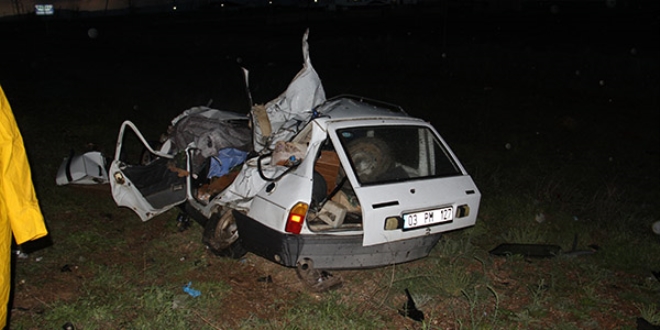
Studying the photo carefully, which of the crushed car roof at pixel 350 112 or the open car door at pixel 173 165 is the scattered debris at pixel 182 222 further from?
the crushed car roof at pixel 350 112

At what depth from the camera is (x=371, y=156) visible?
4.21 m

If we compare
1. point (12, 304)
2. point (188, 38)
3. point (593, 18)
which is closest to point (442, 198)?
point (12, 304)

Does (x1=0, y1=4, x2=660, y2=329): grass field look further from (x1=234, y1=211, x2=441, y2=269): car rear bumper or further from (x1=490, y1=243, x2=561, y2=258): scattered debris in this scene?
(x1=234, y1=211, x2=441, y2=269): car rear bumper

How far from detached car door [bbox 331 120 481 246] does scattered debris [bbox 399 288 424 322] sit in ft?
1.90

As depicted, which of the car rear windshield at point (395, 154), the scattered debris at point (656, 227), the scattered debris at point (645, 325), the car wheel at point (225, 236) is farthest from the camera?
the scattered debris at point (656, 227)

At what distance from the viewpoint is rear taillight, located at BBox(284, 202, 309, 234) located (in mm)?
3676

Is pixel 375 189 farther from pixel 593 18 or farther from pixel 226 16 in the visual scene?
pixel 226 16

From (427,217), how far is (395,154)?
0.69 metres

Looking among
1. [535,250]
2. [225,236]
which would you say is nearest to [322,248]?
[225,236]

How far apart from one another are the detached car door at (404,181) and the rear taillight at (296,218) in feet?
1.39

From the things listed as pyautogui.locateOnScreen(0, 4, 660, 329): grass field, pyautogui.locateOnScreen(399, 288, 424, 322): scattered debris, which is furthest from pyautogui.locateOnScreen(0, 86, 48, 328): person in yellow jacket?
pyautogui.locateOnScreen(399, 288, 424, 322): scattered debris

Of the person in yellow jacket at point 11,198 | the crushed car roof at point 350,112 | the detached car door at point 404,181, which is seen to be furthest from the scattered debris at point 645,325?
the person in yellow jacket at point 11,198

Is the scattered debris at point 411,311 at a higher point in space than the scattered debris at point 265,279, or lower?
lower

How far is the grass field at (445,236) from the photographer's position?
3.90 m
